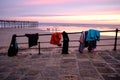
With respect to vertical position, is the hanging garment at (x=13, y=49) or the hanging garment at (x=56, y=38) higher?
the hanging garment at (x=56, y=38)

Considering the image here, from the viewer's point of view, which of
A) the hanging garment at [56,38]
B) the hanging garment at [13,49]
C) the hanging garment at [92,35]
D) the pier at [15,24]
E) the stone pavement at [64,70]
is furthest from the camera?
the pier at [15,24]

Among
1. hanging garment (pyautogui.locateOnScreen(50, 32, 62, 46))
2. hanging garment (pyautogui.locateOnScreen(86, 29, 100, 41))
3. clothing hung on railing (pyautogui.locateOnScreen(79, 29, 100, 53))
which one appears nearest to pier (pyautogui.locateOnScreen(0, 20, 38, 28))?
hanging garment (pyautogui.locateOnScreen(50, 32, 62, 46))

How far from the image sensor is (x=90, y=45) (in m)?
7.50

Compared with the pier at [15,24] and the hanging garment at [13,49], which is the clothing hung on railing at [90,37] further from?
the pier at [15,24]

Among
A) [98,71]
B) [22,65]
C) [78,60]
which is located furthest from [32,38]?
[98,71]

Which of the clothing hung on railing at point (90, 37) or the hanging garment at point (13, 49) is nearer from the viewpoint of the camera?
the hanging garment at point (13, 49)

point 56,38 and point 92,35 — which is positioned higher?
point 92,35

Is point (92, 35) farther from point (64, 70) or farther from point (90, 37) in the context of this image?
point (64, 70)

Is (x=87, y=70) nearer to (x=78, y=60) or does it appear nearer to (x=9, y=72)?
(x=78, y=60)

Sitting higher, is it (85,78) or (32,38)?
(32,38)

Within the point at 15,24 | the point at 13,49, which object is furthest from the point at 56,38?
the point at 15,24

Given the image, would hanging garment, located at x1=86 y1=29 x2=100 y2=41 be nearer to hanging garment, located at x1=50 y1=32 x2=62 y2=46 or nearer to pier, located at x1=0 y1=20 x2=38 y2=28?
hanging garment, located at x1=50 y1=32 x2=62 y2=46

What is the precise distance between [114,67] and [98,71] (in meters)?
0.72

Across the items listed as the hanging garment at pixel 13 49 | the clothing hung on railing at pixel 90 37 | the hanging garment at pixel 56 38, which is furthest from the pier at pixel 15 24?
the clothing hung on railing at pixel 90 37
